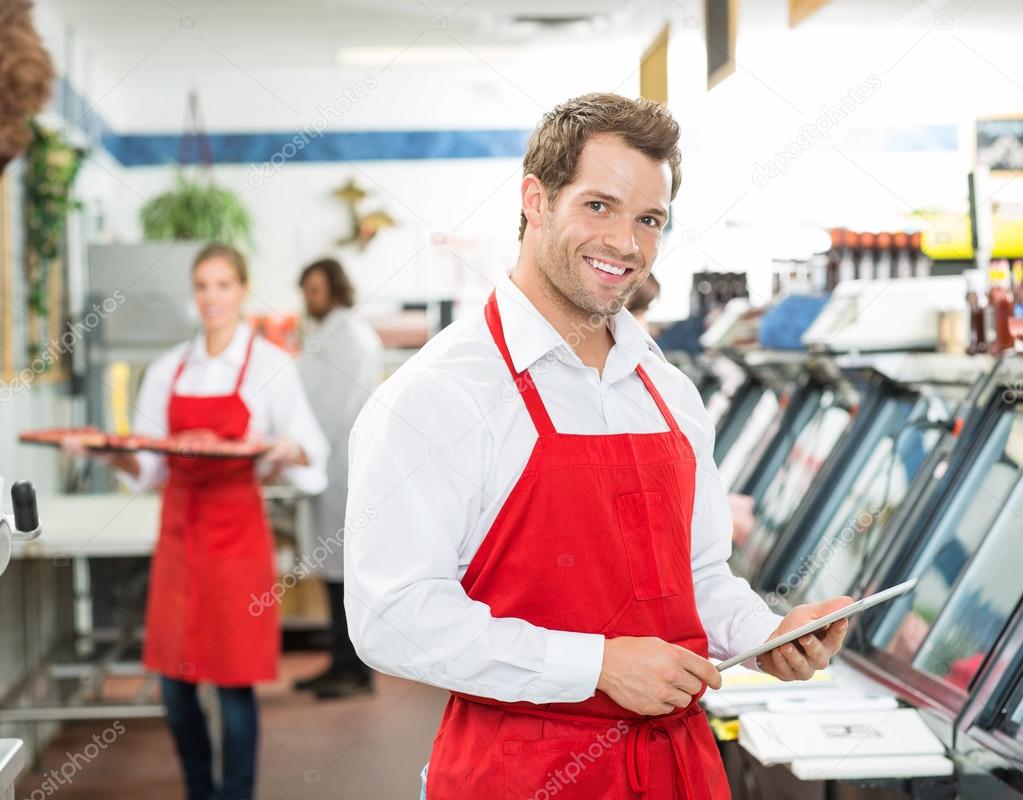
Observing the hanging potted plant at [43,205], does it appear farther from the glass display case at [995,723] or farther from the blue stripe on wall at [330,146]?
the glass display case at [995,723]

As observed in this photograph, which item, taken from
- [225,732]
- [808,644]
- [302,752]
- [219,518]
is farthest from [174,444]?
[808,644]

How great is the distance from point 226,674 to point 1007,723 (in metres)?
2.46

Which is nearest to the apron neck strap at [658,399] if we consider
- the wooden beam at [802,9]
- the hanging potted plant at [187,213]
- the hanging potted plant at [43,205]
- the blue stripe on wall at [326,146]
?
the wooden beam at [802,9]

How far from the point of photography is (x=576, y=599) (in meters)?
1.64

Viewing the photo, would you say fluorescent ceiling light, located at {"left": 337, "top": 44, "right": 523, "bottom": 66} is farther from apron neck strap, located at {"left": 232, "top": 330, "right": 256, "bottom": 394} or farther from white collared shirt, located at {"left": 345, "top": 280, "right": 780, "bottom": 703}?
white collared shirt, located at {"left": 345, "top": 280, "right": 780, "bottom": 703}

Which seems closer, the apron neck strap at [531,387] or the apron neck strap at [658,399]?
the apron neck strap at [531,387]

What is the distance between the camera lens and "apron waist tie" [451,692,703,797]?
65.0 inches

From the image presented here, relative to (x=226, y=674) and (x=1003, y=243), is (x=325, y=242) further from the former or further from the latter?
(x=1003, y=243)

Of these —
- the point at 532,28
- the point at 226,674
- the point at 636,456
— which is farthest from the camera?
the point at 532,28

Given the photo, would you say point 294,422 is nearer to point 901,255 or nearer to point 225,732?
point 225,732

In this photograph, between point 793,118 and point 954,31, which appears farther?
point 793,118

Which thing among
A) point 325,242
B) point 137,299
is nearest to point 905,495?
point 137,299

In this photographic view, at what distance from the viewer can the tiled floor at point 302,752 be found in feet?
14.4

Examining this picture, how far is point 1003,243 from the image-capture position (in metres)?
3.44
